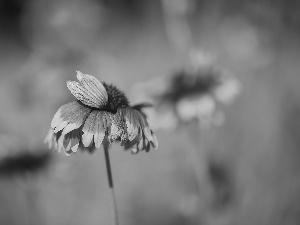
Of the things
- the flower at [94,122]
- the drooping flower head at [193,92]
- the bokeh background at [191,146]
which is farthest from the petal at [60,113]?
the bokeh background at [191,146]

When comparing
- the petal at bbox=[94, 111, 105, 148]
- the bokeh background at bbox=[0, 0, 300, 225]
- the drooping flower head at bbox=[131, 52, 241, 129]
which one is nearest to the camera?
the petal at bbox=[94, 111, 105, 148]

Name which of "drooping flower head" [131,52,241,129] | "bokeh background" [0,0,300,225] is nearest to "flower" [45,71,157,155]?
"drooping flower head" [131,52,241,129]

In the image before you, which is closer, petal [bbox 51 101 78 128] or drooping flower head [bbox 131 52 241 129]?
petal [bbox 51 101 78 128]

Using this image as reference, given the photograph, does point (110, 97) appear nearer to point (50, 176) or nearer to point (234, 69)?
point (50, 176)

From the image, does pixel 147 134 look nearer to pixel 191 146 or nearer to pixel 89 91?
pixel 89 91

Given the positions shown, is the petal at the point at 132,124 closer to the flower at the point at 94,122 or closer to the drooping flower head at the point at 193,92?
the flower at the point at 94,122

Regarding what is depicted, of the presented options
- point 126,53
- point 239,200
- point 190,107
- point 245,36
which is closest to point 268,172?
point 239,200

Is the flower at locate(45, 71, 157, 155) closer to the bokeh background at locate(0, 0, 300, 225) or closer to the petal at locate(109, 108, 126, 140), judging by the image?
the petal at locate(109, 108, 126, 140)
